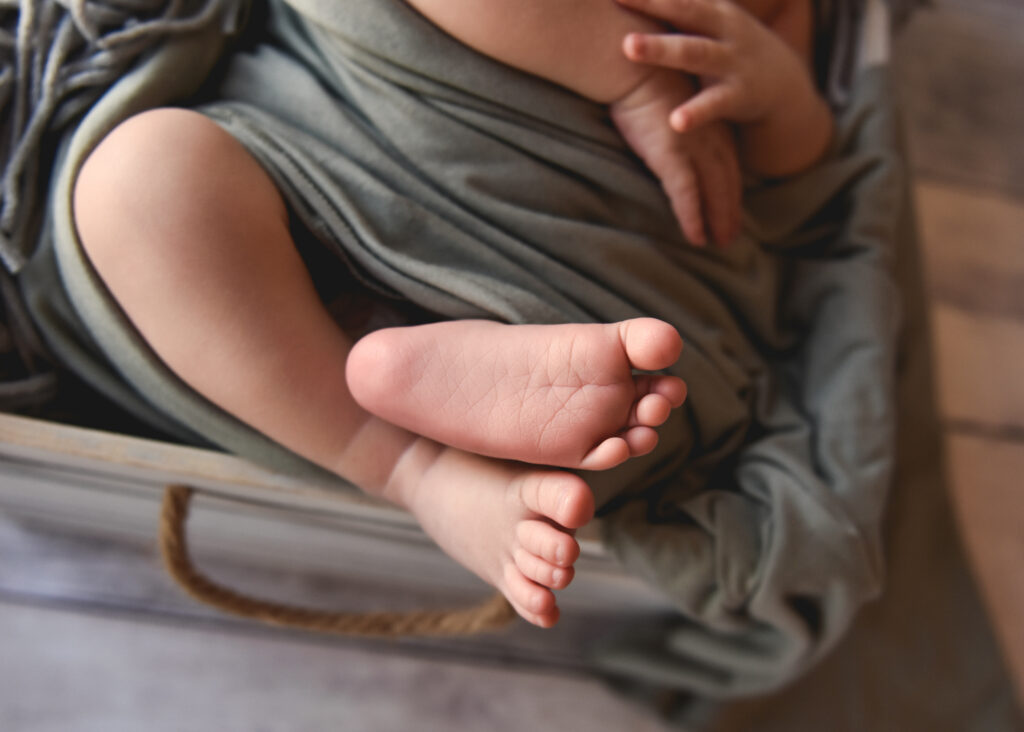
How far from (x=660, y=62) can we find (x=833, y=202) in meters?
0.32

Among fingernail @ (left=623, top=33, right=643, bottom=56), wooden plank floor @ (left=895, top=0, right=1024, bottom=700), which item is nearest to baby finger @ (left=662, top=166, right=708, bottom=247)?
fingernail @ (left=623, top=33, right=643, bottom=56)

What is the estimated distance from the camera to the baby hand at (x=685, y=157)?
24.0 inches

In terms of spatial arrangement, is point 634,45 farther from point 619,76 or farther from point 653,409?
point 653,409

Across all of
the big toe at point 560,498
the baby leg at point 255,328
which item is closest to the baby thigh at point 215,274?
the baby leg at point 255,328

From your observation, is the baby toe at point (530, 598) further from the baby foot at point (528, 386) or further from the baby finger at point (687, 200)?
the baby finger at point (687, 200)

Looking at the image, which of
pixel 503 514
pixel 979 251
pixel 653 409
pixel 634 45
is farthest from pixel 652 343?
pixel 979 251

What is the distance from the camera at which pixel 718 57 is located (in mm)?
599

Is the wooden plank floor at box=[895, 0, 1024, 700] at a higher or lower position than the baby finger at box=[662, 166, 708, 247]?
lower

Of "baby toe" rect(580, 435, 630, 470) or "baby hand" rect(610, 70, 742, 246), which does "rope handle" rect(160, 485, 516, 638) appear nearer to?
"baby toe" rect(580, 435, 630, 470)

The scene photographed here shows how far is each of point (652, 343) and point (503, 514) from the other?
16 cm

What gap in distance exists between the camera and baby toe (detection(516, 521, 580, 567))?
18.0 inches

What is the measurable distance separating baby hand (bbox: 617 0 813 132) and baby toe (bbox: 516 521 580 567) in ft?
1.09

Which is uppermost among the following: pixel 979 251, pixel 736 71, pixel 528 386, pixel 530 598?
pixel 736 71

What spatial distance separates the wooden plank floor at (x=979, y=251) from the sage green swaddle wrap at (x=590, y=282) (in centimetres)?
44
